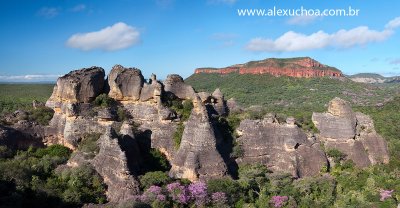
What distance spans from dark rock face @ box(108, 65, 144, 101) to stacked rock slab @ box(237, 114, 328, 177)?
878 centimetres

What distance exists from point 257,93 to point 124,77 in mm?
73900

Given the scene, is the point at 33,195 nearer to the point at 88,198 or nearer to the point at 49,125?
the point at 88,198

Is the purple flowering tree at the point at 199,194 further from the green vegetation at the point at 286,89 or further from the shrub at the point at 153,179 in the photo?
the green vegetation at the point at 286,89

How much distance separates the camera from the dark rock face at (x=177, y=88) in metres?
34.2

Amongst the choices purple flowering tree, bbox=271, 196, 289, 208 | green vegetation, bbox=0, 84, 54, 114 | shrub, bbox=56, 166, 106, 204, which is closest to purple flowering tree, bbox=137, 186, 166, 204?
shrub, bbox=56, 166, 106, 204

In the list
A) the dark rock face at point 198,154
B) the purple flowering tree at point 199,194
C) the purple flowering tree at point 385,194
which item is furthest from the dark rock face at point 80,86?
the purple flowering tree at point 385,194

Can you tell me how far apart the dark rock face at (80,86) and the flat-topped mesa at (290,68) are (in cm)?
9200

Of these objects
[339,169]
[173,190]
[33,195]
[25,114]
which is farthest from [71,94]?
[339,169]

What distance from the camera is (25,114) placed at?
33.7m

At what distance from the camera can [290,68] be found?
121 meters

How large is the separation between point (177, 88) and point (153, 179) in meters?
11.3

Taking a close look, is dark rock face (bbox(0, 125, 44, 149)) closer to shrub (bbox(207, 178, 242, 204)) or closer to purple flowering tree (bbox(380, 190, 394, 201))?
shrub (bbox(207, 178, 242, 204))

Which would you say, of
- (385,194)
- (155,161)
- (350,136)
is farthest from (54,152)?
(385,194)

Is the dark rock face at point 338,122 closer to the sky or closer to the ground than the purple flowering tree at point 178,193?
closer to the sky
